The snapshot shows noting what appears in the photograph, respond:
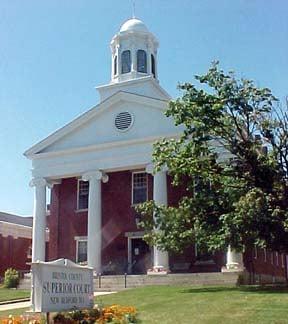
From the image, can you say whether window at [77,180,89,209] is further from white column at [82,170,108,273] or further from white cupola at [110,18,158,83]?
white cupola at [110,18,158,83]

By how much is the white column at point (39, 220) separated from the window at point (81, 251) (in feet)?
8.36

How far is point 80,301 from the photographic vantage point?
1281cm

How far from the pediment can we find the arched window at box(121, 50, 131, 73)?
20.3ft

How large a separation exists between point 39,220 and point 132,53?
13.5m

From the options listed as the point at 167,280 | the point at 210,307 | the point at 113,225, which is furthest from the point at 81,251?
the point at 210,307

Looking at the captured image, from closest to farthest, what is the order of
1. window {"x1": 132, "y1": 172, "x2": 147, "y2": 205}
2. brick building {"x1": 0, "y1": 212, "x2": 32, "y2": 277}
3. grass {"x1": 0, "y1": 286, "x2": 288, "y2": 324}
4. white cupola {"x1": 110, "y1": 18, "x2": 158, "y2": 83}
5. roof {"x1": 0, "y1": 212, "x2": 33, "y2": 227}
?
grass {"x1": 0, "y1": 286, "x2": 288, "y2": 324} → window {"x1": 132, "y1": 172, "x2": 147, "y2": 205} → white cupola {"x1": 110, "y1": 18, "x2": 158, "y2": 83} → brick building {"x1": 0, "y1": 212, "x2": 32, "y2": 277} → roof {"x1": 0, "y1": 212, "x2": 33, "y2": 227}

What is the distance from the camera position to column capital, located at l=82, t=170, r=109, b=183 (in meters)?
33.5

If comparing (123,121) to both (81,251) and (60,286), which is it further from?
(60,286)

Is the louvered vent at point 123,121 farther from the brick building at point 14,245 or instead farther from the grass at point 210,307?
the grass at point 210,307

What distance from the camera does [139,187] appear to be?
1384 inches

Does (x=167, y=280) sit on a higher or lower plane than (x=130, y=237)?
lower

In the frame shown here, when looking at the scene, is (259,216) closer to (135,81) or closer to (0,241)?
(135,81)

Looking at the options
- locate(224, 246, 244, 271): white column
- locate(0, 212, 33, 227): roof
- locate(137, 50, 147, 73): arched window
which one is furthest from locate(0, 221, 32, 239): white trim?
locate(224, 246, 244, 271): white column

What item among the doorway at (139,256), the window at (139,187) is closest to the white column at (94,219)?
the window at (139,187)
